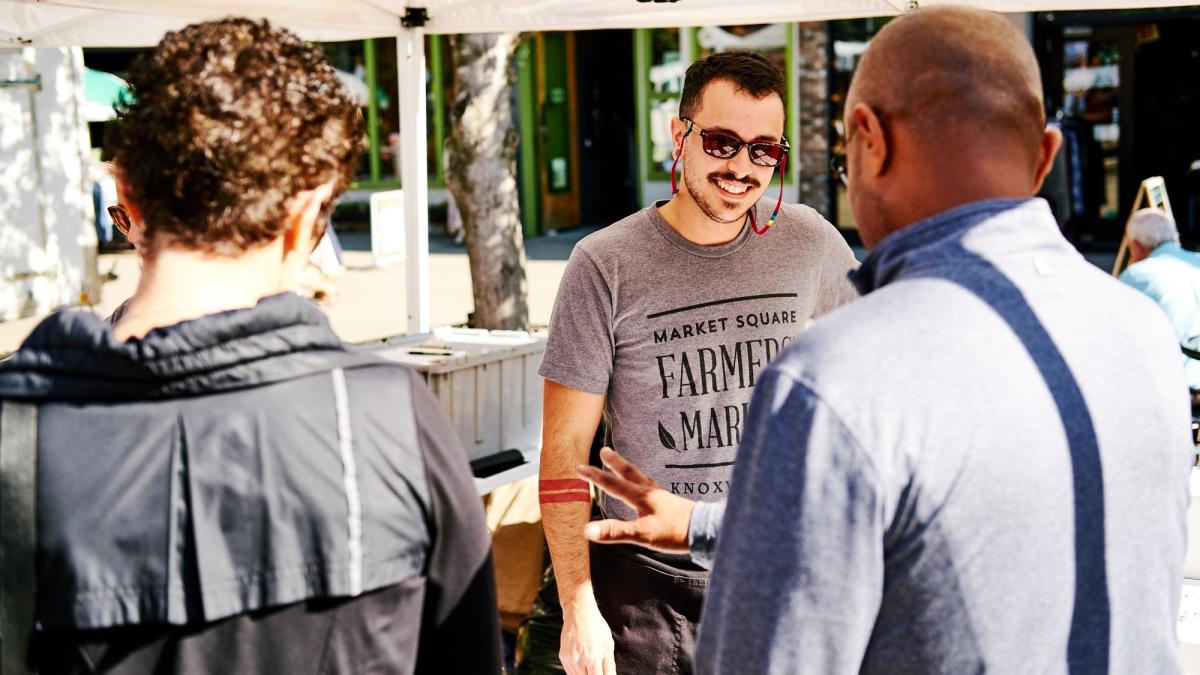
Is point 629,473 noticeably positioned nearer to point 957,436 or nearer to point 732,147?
point 957,436

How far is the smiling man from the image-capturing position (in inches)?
101

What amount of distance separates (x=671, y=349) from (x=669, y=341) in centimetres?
2

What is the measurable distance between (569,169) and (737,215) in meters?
16.0

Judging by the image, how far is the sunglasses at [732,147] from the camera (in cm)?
260

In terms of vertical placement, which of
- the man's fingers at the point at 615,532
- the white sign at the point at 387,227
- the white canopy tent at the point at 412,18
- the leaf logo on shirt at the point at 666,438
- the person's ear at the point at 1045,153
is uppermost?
the white canopy tent at the point at 412,18

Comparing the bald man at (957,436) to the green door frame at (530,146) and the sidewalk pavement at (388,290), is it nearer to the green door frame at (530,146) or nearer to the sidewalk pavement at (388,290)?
the sidewalk pavement at (388,290)

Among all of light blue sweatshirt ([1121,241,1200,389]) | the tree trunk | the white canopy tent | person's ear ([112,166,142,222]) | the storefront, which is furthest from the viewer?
the storefront

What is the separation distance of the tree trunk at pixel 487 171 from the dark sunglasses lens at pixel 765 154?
4.28 meters

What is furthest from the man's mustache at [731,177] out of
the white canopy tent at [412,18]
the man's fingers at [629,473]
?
the white canopy tent at [412,18]

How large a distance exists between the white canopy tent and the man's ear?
3151mm

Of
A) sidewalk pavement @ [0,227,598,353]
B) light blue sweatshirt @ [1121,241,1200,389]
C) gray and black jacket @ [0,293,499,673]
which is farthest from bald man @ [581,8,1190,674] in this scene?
sidewalk pavement @ [0,227,598,353]

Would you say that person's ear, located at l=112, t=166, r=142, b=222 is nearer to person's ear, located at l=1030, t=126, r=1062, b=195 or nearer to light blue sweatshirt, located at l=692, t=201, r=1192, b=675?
light blue sweatshirt, located at l=692, t=201, r=1192, b=675

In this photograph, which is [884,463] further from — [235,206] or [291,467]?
[235,206]

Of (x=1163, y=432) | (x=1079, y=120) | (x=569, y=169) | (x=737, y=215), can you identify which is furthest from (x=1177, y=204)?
(x=1163, y=432)
